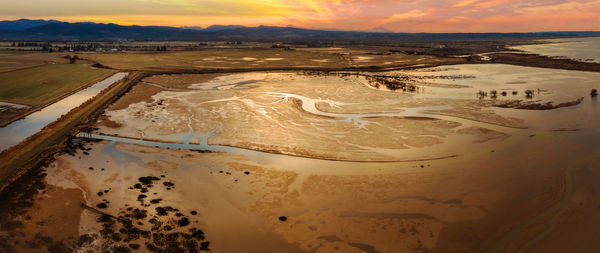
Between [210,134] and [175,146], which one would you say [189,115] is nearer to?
[210,134]

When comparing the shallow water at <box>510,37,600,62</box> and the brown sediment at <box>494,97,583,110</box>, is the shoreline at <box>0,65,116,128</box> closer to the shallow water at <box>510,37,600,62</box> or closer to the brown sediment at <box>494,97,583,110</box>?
the brown sediment at <box>494,97,583,110</box>

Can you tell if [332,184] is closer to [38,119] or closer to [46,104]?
[38,119]

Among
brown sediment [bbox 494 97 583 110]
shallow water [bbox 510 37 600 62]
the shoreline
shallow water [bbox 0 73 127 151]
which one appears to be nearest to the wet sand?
brown sediment [bbox 494 97 583 110]

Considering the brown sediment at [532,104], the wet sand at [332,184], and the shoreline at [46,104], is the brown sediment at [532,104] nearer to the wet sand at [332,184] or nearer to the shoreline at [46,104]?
the wet sand at [332,184]

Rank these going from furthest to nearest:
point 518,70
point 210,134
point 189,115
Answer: point 518,70, point 189,115, point 210,134

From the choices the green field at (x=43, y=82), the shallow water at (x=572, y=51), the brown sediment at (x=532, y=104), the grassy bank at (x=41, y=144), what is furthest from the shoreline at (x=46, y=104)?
the shallow water at (x=572, y=51)

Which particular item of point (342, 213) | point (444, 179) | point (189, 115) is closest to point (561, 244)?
point (444, 179)
